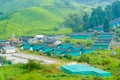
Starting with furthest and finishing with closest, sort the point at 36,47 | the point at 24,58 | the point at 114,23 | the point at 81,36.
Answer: the point at 114,23, the point at 81,36, the point at 36,47, the point at 24,58

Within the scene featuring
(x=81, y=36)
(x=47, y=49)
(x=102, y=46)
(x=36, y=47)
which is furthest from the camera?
(x=81, y=36)

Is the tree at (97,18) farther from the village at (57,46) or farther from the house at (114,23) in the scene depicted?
the house at (114,23)

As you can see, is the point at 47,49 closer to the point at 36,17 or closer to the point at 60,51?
the point at 60,51

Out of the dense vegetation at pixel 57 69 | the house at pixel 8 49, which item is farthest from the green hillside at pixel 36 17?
the dense vegetation at pixel 57 69

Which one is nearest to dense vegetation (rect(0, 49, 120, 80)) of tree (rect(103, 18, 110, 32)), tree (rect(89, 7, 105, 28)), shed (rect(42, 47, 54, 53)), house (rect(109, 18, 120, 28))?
shed (rect(42, 47, 54, 53))

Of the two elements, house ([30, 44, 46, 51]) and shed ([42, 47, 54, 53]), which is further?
house ([30, 44, 46, 51])

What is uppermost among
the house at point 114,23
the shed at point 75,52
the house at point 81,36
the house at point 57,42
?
the house at point 114,23

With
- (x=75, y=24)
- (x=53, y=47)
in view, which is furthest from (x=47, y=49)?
(x=75, y=24)

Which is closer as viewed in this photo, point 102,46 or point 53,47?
point 102,46

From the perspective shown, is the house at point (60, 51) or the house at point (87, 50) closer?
the house at point (87, 50)

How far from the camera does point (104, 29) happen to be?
48.4 metres

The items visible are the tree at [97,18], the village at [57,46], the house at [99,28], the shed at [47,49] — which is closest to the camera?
the village at [57,46]

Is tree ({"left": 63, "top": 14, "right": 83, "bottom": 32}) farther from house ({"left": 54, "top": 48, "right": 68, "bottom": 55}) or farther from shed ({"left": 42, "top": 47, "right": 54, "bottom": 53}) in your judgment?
house ({"left": 54, "top": 48, "right": 68, "bottom": 55})

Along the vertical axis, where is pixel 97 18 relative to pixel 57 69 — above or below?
above
